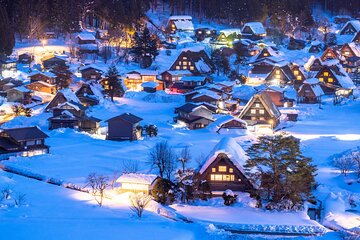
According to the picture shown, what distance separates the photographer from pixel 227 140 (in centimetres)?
2291

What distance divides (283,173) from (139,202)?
5.88m

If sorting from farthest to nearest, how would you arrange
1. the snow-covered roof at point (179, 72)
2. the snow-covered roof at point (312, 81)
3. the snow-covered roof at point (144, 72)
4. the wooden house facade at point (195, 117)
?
the snow-covered roof at point (179, 72)
the snow-covered roof at point (144, 72)
the snow-covered roof at point (312, 81)
the wooden house facade at point (195, 117)

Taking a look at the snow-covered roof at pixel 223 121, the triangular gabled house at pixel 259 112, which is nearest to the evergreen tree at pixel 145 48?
the triangular gabled house at pixel 259 112

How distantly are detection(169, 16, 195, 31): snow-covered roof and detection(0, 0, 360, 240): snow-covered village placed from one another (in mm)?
183

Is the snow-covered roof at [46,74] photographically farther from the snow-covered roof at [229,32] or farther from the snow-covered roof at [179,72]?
the snow-covered roof at [229,32]

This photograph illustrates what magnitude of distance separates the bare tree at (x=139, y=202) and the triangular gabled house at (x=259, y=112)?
16981 millimetres

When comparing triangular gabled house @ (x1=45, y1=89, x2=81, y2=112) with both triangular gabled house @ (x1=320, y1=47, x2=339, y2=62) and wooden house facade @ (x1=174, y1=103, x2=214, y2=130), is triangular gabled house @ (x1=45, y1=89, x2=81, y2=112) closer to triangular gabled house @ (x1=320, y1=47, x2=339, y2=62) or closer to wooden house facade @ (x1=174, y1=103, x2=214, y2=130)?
wooden house facade @ (x1=174, y1=103, x2=214, y2=130)

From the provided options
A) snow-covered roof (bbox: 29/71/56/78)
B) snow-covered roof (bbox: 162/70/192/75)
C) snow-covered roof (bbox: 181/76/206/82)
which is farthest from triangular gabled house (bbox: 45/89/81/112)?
snow-covered roof (bbox: 162/70/192/75)

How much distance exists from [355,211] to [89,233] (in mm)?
10677

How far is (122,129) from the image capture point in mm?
31547

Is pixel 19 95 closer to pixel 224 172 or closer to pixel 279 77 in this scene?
pixel 224 172

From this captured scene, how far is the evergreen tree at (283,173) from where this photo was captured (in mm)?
19984

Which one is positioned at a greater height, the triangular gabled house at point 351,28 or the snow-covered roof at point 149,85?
the triangular gabled house at point 351,28

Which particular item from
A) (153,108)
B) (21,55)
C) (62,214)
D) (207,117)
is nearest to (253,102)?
(207,117)
